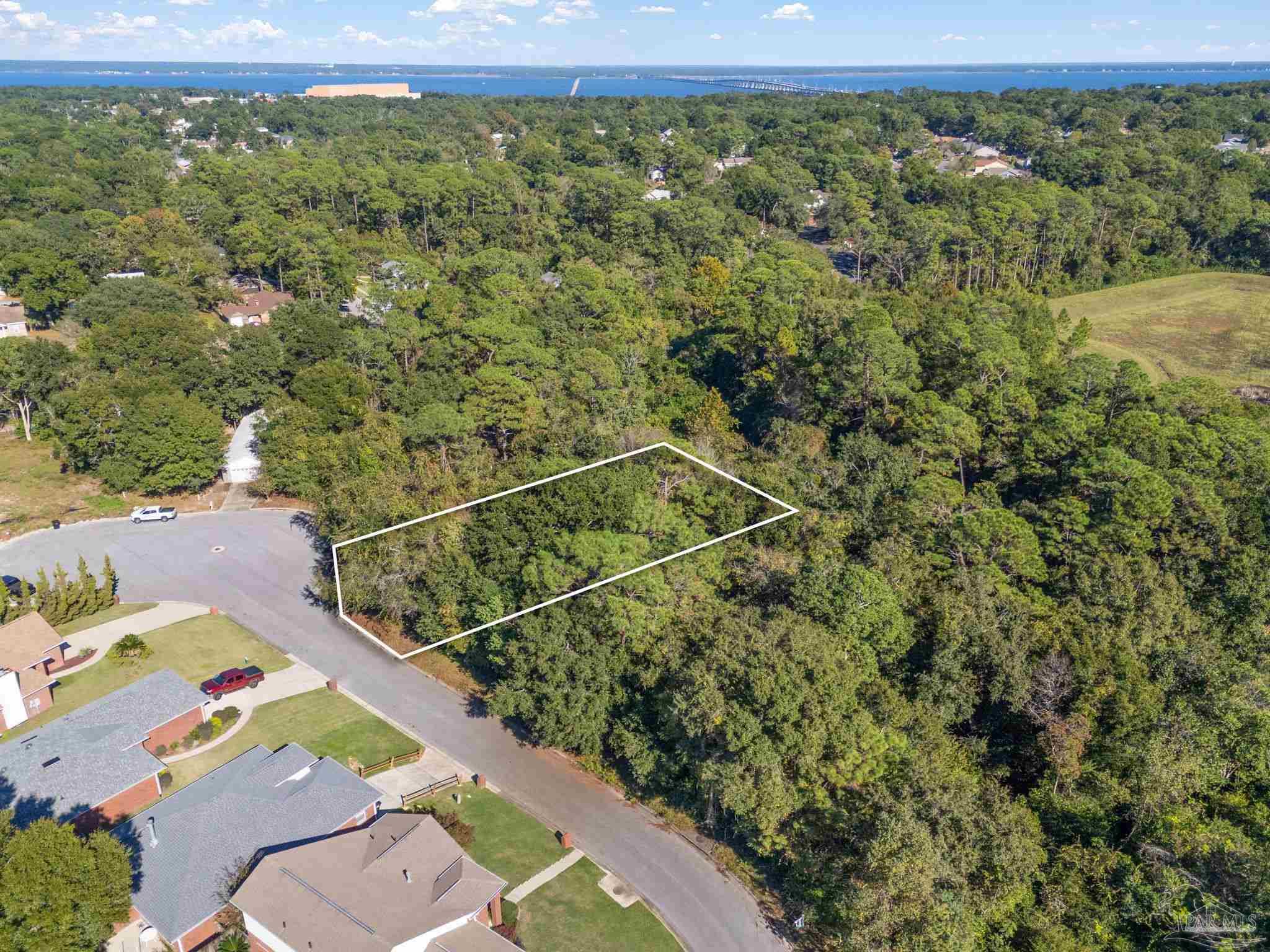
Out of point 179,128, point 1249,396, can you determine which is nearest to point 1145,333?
point 1249,396

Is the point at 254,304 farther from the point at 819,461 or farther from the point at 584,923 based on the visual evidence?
the point at 584,923

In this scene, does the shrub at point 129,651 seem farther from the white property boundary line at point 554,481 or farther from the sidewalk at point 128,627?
the white property boundary line at point 554,481

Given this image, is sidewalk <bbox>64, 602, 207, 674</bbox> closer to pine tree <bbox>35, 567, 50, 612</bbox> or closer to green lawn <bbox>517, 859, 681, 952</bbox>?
pine tree <bbox>35, 567, 50, 612</bbox>

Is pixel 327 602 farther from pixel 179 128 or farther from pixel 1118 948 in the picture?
pixel 179 128
